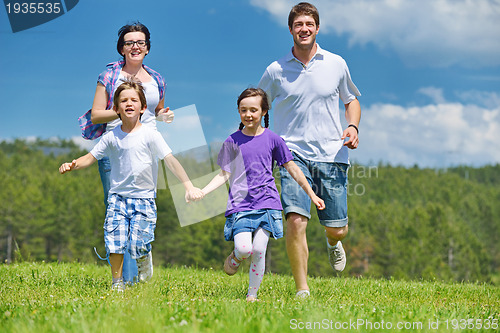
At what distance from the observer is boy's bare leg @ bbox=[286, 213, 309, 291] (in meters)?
5.79

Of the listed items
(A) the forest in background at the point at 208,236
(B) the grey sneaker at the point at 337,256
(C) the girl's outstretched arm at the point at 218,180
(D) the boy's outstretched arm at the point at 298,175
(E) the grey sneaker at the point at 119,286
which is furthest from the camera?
(A) the forest in background at the point at 208,236

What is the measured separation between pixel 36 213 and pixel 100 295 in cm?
8562

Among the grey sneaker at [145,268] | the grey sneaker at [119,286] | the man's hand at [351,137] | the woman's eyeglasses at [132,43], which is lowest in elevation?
the grey sneaker at [119,286]

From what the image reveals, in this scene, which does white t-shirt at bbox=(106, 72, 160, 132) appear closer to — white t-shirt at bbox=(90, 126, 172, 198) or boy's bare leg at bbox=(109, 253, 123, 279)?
white t-shirt at bbox=(90, 126, 172, 198)

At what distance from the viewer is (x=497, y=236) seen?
116 metres

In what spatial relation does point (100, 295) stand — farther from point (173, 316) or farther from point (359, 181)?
point (359, 181)

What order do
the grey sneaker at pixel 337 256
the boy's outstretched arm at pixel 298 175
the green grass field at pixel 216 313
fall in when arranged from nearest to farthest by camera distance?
1. the green grass field at pixel 216 313
2. the boy's outstretched arm at pixel 298 175
3. the grey sneaker at pixel 337 256

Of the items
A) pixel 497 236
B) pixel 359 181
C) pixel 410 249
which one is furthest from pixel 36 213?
pixel 497 236

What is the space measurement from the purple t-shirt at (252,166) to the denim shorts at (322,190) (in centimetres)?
27

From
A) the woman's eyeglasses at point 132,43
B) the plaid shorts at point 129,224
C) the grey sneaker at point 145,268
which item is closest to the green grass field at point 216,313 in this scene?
the grey sneaker at point 145,268

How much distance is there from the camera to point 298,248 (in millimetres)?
5816

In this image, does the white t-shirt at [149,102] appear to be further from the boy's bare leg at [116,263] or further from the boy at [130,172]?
the boy's bare leg at [116,263]

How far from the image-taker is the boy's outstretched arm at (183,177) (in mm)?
5578

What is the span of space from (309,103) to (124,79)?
86.4 inches
